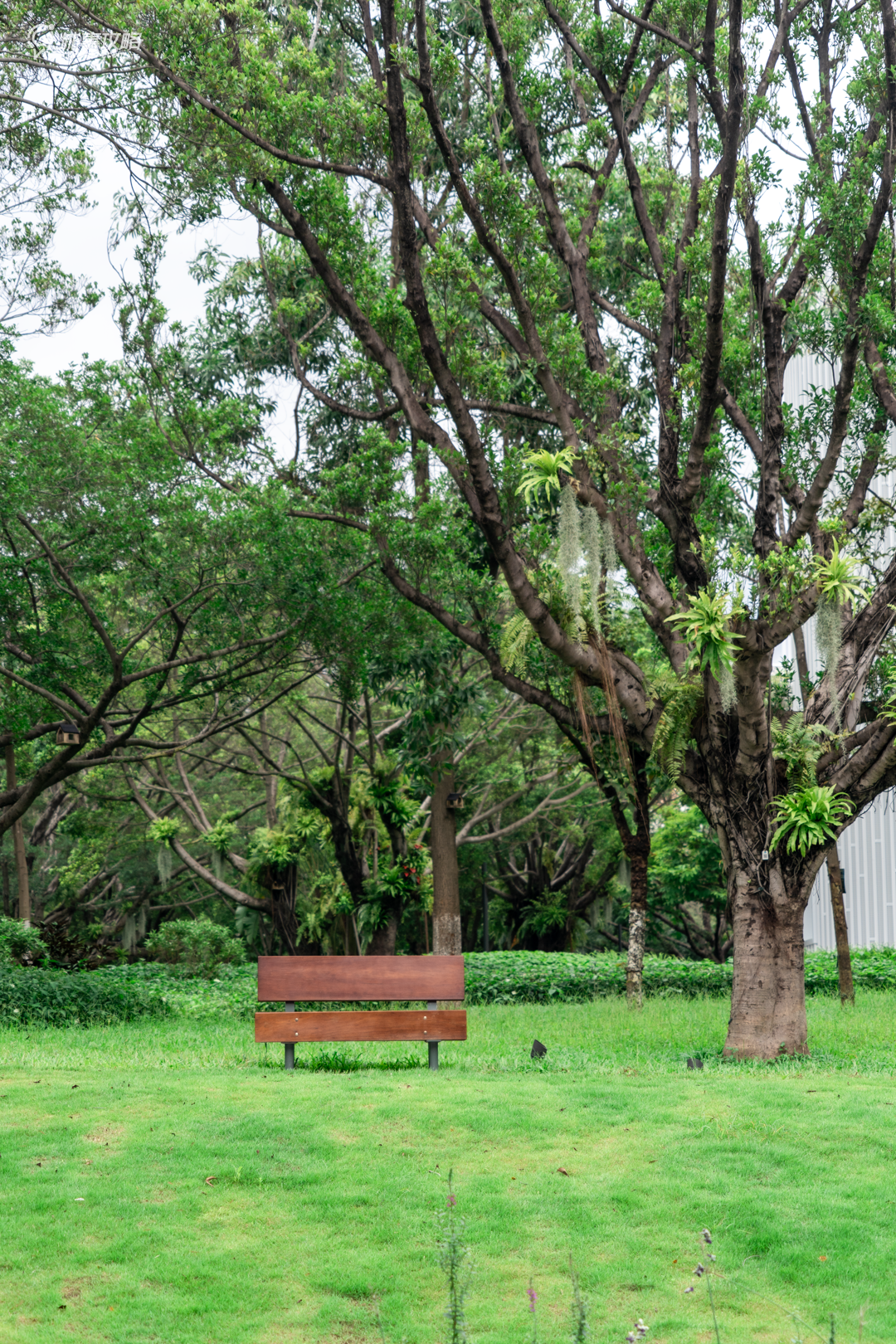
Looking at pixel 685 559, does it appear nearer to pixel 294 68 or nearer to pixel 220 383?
pixel 294 68

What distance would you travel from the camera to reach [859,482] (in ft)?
32.7

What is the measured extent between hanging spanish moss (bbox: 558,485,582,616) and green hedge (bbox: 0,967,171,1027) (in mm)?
6905

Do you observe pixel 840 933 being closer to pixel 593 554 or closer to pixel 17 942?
pixel 593 554

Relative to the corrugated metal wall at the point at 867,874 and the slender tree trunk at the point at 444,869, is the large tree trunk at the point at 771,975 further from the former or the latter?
the corrugated metal wall at the point at 867,874

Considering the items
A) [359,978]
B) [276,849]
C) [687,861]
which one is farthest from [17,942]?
[687,861]

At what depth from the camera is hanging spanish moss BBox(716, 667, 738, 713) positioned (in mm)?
8250

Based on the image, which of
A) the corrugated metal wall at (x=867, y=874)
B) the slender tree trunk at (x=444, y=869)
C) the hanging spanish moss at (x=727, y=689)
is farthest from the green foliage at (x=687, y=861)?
the hanging spanish moss at (x=727, y=689)

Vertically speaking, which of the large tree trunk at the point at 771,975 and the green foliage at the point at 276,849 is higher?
the green foliage at the point at 276,849

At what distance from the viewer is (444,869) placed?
1578cm

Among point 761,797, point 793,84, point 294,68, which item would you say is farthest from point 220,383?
point 761,797

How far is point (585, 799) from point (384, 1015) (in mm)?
14024

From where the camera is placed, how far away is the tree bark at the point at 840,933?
1280 centimetres

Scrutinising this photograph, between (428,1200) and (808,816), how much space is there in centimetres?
464

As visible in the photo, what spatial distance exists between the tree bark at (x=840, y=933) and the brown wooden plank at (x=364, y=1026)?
6499 millimetres
